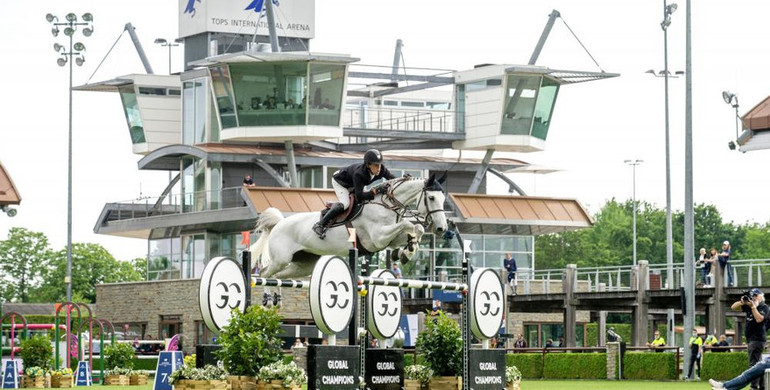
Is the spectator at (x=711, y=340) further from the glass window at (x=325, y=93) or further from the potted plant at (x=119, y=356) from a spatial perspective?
the glass window at (x=325, y=93)

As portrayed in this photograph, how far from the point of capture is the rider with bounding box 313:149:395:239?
23953mm

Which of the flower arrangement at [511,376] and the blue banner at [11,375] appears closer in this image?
the flower arrangement at [511,376]

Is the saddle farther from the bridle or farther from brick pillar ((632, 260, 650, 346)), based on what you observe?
brick pillar ((632, 260, 650, 346))

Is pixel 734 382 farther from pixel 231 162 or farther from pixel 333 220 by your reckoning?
pixel 231 162

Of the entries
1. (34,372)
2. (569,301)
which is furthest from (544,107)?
(34,372)

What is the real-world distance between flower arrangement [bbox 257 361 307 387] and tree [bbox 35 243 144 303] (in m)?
95.0

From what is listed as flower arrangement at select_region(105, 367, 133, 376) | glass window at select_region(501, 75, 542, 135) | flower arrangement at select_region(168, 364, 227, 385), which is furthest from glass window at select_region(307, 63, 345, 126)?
flower arrangement at select_region(168, 364, 227, 385)

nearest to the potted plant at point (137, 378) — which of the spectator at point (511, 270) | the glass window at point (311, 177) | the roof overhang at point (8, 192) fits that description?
the roof overhang at point (8, 192)

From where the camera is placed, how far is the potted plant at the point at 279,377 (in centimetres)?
2023

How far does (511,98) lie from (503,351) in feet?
146

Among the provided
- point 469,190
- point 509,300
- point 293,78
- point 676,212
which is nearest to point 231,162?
point 293,78

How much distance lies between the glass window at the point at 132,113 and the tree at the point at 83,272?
4367 centimetres

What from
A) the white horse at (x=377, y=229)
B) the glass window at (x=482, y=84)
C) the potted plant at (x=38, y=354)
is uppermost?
the glass window at (x=482, y=84)

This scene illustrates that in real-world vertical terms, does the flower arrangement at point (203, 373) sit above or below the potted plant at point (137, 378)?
above
